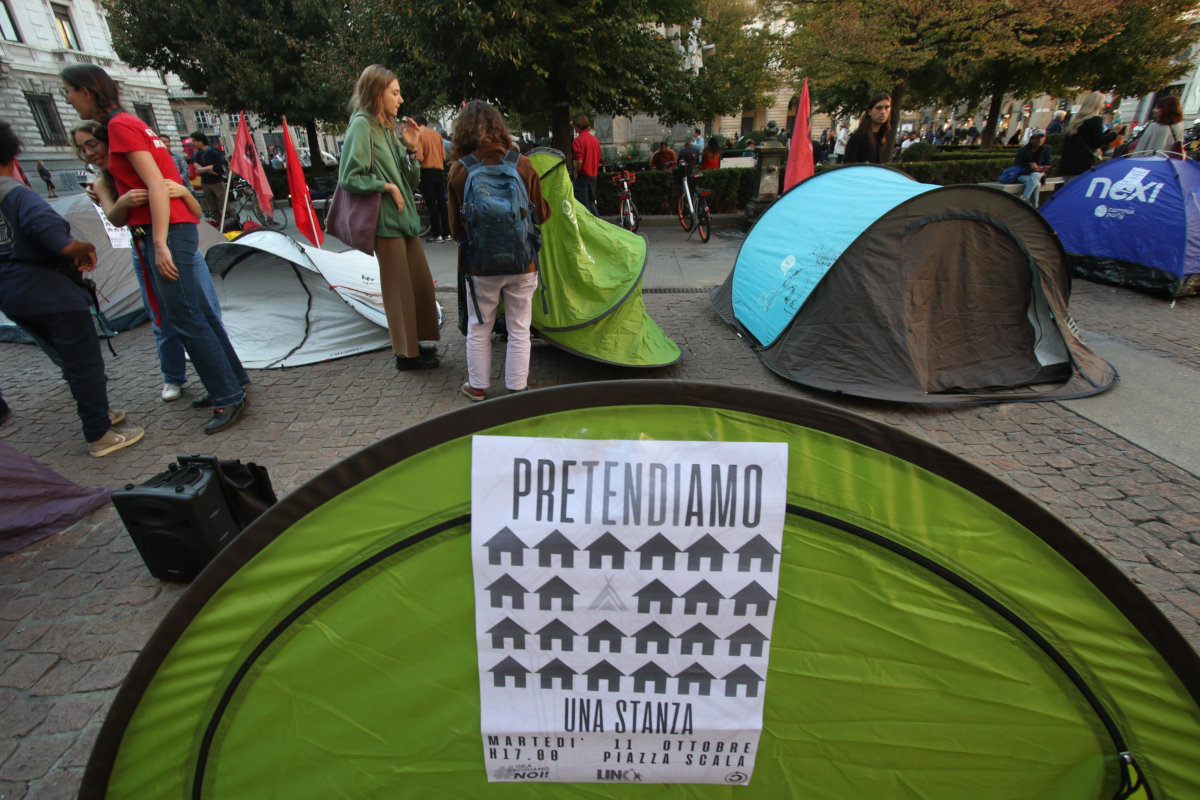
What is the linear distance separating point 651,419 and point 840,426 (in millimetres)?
Answer: 350

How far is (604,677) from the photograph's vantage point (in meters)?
1.22

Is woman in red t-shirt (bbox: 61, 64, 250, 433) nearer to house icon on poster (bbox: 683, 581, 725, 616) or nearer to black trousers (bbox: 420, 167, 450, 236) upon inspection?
house icon on poster (bbox: 683, 581, 725, 616)

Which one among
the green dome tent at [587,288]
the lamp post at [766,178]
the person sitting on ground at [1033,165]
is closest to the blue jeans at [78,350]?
the green dome tent at [587,288]

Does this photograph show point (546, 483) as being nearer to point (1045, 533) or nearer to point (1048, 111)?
point (1045, 533)

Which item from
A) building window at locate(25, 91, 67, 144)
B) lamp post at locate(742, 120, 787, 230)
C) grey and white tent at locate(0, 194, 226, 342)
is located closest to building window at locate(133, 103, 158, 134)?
building window at locate(25, 91, 67, 144)

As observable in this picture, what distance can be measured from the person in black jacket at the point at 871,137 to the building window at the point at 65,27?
134 ft

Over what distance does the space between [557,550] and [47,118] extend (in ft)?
133

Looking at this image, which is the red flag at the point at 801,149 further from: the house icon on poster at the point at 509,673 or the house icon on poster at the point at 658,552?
the house icon on poster at the point at 509,673

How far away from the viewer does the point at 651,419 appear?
1117 mm

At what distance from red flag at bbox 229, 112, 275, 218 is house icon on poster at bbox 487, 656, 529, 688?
9.00 metres

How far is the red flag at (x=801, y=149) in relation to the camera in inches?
246

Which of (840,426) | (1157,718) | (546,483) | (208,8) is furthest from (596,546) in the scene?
(208,8)

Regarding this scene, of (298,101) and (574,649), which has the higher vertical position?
(298,101)

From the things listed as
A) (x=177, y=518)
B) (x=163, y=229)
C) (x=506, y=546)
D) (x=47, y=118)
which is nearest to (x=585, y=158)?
(x=163, y=229)
